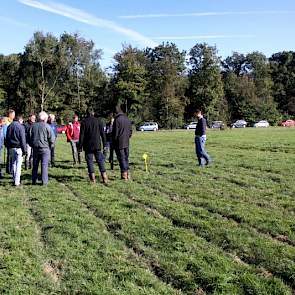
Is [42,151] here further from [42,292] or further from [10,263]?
[42,292]

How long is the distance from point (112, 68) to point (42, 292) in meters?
69.2

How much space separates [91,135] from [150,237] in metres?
6.22

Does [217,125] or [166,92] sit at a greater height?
[166,92]

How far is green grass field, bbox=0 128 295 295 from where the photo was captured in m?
5.70

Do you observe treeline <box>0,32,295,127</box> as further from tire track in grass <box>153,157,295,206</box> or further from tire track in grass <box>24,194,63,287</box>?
tire track in grass <box>24,194,63,287</box>

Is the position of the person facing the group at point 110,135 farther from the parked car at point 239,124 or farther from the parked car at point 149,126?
the parked car at point 239,124

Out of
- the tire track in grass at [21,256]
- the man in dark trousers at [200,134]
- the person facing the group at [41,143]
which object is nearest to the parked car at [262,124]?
the man in dark trousers at [200,134]

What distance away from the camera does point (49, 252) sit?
6902 mm

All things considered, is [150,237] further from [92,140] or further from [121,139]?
[121,139]

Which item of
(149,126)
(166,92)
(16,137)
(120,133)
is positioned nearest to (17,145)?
(16,137)

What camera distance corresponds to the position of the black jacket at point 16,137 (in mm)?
13086

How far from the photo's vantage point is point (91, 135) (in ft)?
43.5

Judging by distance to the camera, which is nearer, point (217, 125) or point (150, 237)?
point (150, 237)

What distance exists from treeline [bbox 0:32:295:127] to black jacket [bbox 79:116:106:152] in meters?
57.5
